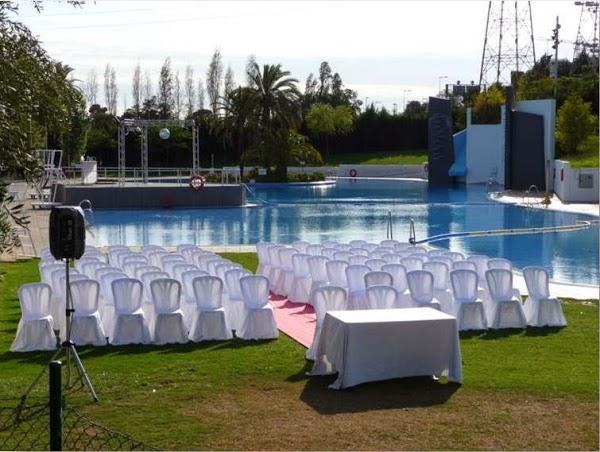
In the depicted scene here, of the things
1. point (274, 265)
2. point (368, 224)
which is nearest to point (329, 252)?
point (274, 265)

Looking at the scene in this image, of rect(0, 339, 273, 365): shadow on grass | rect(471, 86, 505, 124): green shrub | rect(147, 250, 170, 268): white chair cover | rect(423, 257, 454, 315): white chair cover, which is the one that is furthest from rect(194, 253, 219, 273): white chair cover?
rect(471, 86, 505, 124): green shrub

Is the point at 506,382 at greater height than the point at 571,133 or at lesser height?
lesser

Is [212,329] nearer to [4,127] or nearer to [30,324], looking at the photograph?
[30,324]

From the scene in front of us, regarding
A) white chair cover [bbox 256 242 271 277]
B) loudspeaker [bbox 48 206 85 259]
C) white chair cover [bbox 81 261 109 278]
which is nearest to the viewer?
loudspeaker [bbox 48 206 85 259]

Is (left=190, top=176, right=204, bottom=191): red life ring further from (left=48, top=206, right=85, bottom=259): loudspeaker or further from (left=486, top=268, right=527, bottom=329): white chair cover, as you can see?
(left=48, top=206, right=85, bottom=259): loudspeaker

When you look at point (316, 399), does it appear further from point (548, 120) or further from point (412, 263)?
point (548, 120)

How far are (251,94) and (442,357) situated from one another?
38496mm

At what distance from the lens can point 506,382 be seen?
27.0 feet

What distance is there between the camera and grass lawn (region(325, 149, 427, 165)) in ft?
203

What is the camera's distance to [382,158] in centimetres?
6391

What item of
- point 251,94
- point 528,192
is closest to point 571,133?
point 528,192

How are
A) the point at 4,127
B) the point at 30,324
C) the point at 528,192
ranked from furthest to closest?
the point at 528,192 → the point at 30,324 → the point at 4,127

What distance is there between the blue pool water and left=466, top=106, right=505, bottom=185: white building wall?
8079 millimetres

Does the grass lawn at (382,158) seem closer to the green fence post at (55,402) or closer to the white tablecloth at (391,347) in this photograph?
the white tablecloth at (391,347)
